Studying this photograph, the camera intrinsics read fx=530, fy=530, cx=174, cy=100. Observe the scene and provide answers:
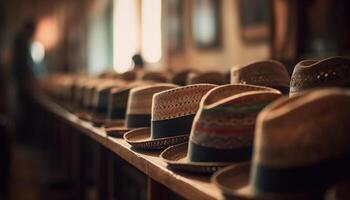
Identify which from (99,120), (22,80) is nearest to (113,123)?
(99,120)

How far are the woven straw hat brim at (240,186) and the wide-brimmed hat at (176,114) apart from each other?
0.73m

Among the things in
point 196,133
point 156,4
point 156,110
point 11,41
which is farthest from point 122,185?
point 11,41

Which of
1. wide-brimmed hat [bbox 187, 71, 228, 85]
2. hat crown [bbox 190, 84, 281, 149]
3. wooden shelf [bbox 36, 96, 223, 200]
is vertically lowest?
wooden shelf [bbox 36, 96, 223, 200]

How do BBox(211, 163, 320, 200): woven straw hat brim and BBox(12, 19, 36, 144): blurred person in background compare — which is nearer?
BBox(211, 163, 320, 200): woven straw hat brim

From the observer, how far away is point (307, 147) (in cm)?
131

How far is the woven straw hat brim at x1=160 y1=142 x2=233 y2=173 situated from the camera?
172 cm

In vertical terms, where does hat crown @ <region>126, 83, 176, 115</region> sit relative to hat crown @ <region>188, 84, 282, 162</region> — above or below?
below

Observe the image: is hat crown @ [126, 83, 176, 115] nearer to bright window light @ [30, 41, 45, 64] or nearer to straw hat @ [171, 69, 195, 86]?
straw hat @ [171, 69, 195, 86]

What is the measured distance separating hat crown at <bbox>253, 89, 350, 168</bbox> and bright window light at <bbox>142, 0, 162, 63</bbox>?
863 cm

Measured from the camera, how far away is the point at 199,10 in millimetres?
7582

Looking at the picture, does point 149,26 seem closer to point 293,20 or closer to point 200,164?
point 293,20

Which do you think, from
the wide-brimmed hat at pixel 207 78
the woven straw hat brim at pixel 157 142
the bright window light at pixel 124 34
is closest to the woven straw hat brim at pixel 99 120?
the wide-brimmed hat at pixel 207 78

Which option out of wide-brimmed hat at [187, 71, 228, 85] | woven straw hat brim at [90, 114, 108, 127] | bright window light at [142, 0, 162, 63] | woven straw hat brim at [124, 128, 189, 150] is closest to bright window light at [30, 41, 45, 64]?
bright window light at [142, 0, 162, 63]

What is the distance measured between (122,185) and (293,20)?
2.28 m
